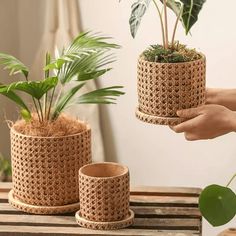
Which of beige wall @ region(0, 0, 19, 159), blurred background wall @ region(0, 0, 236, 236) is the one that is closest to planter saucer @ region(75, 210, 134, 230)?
blurred background wall @ region(0, 0, 236, 236)

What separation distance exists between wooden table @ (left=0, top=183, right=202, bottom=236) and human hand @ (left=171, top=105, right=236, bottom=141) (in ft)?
0.62

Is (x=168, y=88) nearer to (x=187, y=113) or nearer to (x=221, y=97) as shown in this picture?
(x=187, y=113)

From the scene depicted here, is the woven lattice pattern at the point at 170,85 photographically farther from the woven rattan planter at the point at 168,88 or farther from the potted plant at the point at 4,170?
the potted plant at the point at 4,170

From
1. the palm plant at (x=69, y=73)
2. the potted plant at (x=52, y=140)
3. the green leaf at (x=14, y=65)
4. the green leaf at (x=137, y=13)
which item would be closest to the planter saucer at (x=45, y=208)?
the potted plant at (x=52, y=140)

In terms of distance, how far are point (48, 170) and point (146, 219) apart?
0.26 meters

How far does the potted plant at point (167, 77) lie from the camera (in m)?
1.64

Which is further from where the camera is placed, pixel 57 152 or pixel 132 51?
pixel 132 51

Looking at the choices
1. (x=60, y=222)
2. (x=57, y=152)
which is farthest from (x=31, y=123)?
(x=60, y=222)

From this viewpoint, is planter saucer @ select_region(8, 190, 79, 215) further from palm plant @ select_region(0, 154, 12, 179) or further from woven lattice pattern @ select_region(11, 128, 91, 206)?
palm plant @ select_region(0, 154, 12, 179)

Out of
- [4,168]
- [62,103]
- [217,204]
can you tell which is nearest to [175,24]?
[62,103]

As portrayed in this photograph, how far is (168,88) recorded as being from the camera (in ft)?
5.42

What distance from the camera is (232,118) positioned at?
67.5 inches

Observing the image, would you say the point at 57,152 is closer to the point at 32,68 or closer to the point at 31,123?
the point at 31,123

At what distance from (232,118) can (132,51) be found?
101 cm
